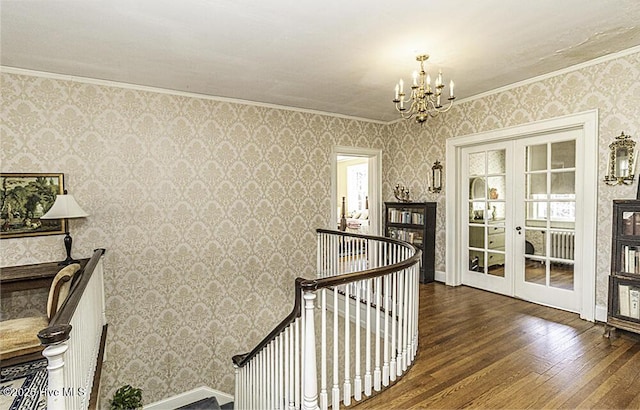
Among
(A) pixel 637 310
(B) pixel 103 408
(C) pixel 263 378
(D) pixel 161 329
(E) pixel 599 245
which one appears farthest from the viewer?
(D) pixel 161 329

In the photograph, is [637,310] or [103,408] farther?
[103,408]

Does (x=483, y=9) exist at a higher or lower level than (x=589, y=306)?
higher

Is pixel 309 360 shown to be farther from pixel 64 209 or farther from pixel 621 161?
pixel 621 161

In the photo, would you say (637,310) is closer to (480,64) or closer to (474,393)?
(474,393)

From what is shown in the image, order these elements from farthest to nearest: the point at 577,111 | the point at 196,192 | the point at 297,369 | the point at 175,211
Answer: the point at 196,192
the point at 175,211
the point at 577,111
the point at 297,369

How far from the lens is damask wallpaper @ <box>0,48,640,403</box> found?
350cm

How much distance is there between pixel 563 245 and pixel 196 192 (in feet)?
14.7

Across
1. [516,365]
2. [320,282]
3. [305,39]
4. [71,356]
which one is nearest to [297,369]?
[320,282]

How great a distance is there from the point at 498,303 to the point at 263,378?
304cm

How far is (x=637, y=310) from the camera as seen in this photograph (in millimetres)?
2977

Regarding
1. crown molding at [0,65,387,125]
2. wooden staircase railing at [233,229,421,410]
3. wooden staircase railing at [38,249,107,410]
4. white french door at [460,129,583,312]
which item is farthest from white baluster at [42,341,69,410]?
white french door at [460,129,583,312]

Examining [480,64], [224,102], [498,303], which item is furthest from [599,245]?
[224,102]

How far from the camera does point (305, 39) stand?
2.90 m

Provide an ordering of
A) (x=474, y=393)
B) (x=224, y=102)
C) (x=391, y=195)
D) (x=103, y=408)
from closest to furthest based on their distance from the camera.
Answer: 1. (x=474, y=393)
2. (x=103, y=408)
3. (x=224, y=102)
4. (x=391, y=195)
